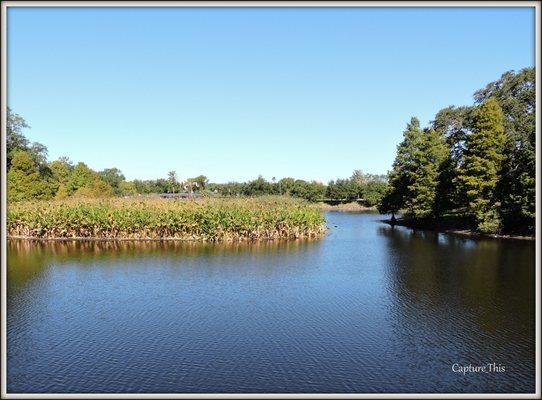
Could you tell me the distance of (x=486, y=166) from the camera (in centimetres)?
3550

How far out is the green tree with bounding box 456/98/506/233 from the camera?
3509 centimetres

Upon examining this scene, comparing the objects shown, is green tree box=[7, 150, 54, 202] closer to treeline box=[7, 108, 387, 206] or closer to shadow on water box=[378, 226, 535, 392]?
treeline box=[7, 108, 387, 206]

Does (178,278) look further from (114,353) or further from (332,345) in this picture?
(332,345)

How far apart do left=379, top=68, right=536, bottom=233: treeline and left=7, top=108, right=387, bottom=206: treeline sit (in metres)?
18.9

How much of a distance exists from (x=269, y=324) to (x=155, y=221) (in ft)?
66.8

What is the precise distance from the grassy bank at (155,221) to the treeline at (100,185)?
12230mm

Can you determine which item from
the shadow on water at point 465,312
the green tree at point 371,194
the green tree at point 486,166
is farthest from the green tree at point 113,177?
the shadow on water at point 465,312

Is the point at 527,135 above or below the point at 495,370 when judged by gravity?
above

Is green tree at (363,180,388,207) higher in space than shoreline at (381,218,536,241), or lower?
higher

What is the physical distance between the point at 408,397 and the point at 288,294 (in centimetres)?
842

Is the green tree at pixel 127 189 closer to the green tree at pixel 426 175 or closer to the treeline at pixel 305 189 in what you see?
the treeline at pixel 305 189

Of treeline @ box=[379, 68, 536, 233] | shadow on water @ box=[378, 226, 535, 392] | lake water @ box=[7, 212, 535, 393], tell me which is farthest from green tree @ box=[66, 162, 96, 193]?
shadow on water @ box=[378, 226, 535, 392]

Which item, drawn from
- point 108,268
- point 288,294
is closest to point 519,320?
point 288,294

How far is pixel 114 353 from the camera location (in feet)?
39.2
